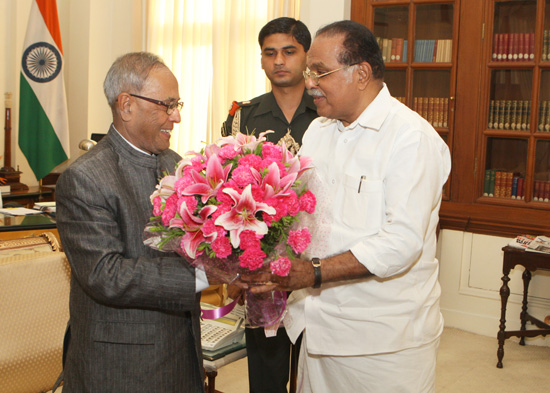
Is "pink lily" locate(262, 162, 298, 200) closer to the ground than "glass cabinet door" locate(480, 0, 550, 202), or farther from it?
closer to the ground

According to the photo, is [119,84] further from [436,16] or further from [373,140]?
[436,16]

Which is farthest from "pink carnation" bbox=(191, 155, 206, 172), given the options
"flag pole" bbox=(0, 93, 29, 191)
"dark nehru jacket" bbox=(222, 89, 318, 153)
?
"flag pole" bbox=(0, 93, 29, 191)

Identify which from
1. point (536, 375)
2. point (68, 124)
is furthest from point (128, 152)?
point (68, 124)

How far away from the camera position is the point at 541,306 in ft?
14.7

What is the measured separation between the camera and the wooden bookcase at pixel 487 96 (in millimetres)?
4484

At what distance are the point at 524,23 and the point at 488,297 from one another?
2.07 meters

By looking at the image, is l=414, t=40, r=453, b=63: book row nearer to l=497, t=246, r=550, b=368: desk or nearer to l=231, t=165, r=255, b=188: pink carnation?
l=497, t=246, r=550, b=368: desk

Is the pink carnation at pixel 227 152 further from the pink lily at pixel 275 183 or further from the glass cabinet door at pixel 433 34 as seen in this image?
the glass cabinet door at pixel 433 34

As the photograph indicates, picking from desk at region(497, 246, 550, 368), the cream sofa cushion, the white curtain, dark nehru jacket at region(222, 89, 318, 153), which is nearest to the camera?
the cream sofa cushion

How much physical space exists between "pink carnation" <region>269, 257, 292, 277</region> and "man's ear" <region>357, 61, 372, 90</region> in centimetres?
64

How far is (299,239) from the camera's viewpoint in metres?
1.56

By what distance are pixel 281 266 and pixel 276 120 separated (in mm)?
1546

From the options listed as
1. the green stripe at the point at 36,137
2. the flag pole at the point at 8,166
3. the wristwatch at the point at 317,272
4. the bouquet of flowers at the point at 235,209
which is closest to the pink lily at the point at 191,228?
the bouquet of flowers at the point at 235,209

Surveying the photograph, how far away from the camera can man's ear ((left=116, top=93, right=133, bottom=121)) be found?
5.66ft
